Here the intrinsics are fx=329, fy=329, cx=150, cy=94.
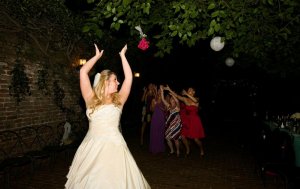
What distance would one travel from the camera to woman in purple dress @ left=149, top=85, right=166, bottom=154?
358 inches

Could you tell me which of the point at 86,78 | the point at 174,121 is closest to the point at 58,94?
the point at 174,121

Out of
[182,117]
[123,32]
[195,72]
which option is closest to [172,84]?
[195,72]

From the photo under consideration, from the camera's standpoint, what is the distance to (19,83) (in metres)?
7.31

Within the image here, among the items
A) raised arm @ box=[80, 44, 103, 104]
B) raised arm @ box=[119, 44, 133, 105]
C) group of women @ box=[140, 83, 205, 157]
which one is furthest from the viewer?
group of women @ box=[140, 83, 205, 157]

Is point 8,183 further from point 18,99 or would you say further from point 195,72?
point 195,72

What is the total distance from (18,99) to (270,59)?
310 inches

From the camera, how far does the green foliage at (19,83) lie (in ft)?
23.6

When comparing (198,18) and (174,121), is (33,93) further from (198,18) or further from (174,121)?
(198,18)

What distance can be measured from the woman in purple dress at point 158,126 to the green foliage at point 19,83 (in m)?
3.39

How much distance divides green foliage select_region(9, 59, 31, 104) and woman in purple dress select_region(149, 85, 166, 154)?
3391 mm

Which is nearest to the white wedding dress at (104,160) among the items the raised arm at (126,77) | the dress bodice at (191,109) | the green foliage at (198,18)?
the raised arm at (126,77)

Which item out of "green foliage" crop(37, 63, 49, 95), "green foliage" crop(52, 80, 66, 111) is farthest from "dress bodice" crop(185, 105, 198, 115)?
"green foliage" crop(37, 63, 49, 95)

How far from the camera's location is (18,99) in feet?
23.9

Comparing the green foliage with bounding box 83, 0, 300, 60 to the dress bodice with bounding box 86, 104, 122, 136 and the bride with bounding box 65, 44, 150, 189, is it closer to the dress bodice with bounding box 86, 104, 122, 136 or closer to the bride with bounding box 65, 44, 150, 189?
the bride with bounding box 65, 44, 150, 189
